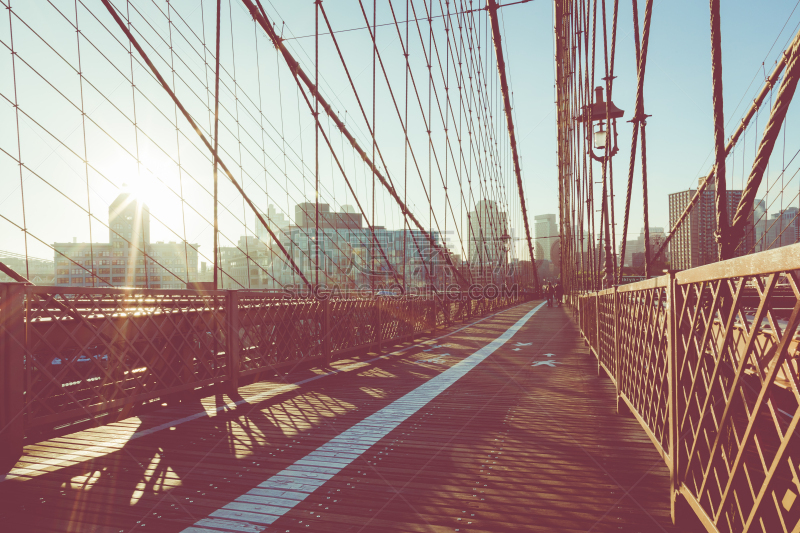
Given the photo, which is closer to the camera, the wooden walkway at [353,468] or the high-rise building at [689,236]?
the wooden walkway at [353,468]

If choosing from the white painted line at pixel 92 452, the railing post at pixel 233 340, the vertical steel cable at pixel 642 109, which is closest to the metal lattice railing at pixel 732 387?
the vertical steel cable at pixel 642 109

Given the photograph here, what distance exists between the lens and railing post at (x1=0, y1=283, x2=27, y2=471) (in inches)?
116

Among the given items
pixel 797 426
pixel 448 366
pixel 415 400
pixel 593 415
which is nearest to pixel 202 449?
pixel 415 400

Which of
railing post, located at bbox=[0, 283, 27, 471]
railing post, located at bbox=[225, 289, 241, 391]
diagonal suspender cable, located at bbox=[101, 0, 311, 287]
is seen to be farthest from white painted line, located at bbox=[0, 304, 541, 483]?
diagonal suspender cable, located at bbox=[101, 0, 311, 287]

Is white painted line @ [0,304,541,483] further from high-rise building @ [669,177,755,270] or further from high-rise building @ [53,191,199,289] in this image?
high-rise building @ [53,191,199,289]

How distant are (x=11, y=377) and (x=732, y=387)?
3422 millimetres

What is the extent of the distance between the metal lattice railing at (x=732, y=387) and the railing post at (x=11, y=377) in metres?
3.35

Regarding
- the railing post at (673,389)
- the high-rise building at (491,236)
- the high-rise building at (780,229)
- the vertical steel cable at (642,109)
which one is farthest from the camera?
the high-rise building at (491,236)

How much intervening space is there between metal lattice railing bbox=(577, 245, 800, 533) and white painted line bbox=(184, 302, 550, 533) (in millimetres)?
1589

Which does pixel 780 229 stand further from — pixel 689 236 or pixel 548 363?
pixel 548 363

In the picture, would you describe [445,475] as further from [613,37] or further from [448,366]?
[613,37]

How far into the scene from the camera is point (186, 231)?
12.5m

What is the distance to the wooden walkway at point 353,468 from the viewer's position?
7.14ft

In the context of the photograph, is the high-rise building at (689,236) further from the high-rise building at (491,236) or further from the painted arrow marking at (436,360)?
the high-rise building at (491,236)
